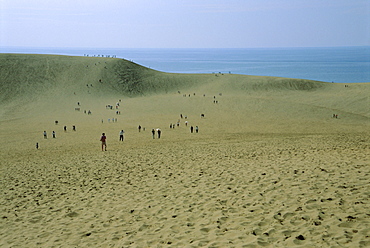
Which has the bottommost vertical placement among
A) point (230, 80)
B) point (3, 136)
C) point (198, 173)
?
point (3, 136)

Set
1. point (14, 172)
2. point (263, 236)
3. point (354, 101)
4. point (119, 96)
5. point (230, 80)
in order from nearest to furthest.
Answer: point (263, 236) → point (14, 172) → point (354, 101) → point (119, 96) → point (230, 80)

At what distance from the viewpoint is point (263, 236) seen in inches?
251

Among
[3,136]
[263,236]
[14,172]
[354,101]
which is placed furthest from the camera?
[354,101]

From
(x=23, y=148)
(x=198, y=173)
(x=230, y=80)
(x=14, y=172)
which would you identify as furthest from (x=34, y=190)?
(x=230, y=80)

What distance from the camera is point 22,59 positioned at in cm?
7944

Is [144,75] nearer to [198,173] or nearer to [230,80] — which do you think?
[230,80]

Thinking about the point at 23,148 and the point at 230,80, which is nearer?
the point at 23,148

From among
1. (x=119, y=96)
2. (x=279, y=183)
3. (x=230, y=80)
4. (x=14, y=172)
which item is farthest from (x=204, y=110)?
(x=279, y=183)

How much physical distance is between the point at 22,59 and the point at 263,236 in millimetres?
86433

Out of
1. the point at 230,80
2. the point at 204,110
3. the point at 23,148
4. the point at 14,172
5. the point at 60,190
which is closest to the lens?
the point at 60,190

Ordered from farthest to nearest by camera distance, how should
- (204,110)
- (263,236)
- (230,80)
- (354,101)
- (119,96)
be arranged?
1. (230,80)
2. (119,96)
3. (354,101)
4. (204,110)
5. (263,236)

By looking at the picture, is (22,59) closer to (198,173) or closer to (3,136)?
(3,136)

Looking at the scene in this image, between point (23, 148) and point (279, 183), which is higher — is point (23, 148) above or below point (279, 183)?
below

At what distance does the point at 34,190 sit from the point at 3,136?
78.6ft
